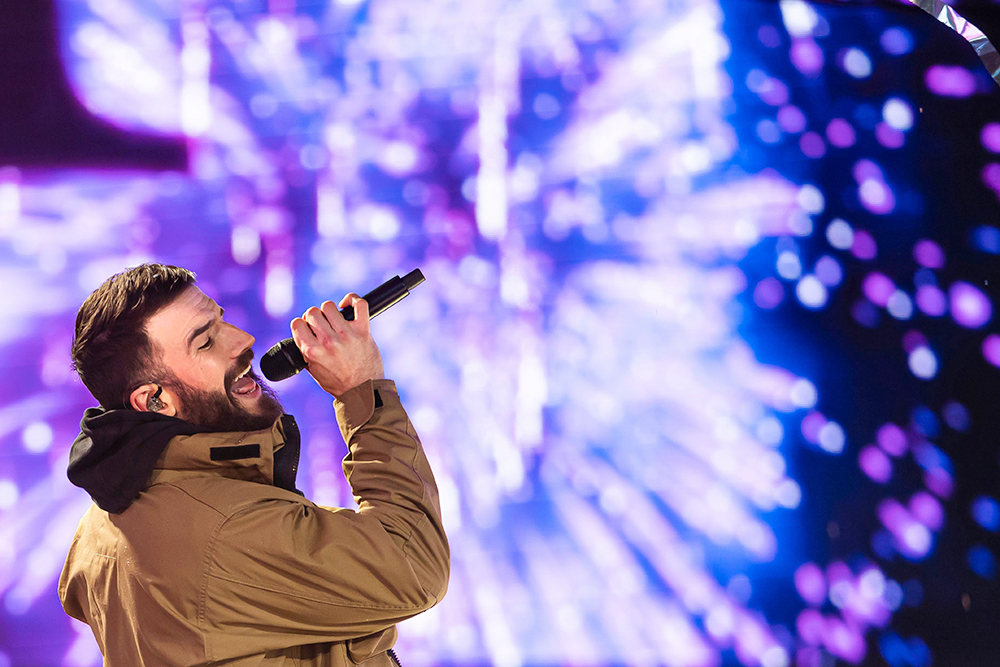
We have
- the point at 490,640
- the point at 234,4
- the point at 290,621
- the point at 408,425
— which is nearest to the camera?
the point at 290,621

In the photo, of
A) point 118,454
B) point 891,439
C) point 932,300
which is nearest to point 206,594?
point 118,454

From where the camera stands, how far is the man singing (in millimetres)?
868

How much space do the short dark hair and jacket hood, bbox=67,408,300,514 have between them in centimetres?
8

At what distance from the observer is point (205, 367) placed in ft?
3.61

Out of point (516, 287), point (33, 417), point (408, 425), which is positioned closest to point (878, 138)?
point (516, 287)

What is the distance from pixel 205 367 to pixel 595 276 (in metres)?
1.04

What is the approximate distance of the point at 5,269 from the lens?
6.22ft

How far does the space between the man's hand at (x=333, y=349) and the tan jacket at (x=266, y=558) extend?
29 mm

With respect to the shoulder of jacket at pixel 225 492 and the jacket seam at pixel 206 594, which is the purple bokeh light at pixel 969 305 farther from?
the jacket seam at pixel 206 594

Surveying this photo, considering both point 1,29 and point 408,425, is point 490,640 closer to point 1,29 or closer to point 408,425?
point 408,425

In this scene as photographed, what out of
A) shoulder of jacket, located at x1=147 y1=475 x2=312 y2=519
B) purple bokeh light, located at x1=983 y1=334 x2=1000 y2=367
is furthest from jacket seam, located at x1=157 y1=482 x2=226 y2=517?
purple bokeh light, located at x1=983 y1=334 x2=1000 y2=367

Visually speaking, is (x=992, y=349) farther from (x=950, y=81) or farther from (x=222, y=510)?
(x=222, y=510)

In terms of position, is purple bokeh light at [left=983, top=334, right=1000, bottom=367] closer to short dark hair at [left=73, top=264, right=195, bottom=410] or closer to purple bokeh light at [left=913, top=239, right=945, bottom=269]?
purple bokeh light at [left=913, top=239, right=945, bottom=269]

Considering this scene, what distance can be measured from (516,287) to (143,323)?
967 mm
